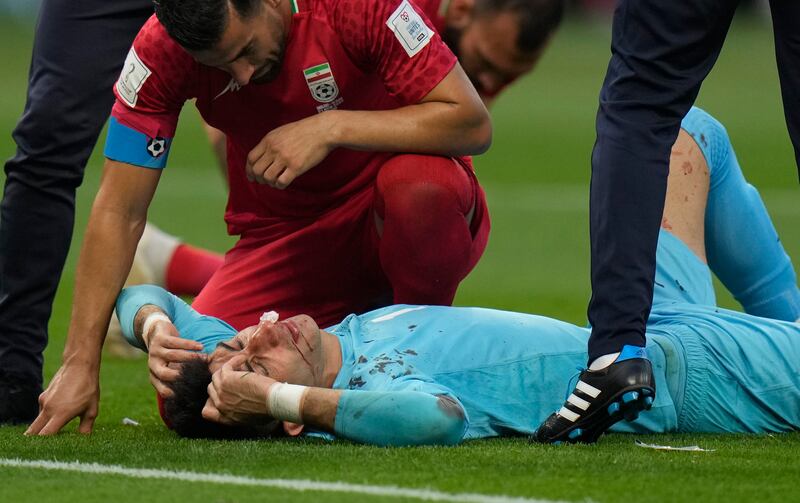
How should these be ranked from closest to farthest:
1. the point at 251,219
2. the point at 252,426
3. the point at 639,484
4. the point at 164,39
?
1. the point at 639,484
2. the point at 252,426
3. the point at 164,39
4. the point at 251,219

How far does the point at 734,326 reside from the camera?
14.0 feet

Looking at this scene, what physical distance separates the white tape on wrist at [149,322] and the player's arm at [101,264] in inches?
4.5

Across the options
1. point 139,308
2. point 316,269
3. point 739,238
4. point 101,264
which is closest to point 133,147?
point 101,264

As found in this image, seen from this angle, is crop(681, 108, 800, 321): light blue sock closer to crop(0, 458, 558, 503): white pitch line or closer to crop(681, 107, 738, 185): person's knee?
crop(681, 107, 738, 185): person's knee

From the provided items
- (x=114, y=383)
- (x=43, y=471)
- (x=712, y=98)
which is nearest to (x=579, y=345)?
(x=43, y=471)

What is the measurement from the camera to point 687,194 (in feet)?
15.1

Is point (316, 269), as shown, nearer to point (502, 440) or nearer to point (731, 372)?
point (502, 440)

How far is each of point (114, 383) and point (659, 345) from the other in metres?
2.20

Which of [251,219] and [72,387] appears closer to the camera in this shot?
[72,387]

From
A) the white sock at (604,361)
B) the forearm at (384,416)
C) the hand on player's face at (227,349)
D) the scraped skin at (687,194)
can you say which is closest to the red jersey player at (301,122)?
the hand on player's face at (227,349)

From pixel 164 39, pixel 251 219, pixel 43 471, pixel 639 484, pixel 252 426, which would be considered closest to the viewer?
pixel 639 484

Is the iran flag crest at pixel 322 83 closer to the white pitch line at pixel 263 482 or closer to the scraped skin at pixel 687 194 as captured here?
the scraped skin at pixel 687 194

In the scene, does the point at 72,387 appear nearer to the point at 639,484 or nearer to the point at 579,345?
the point at 579,345

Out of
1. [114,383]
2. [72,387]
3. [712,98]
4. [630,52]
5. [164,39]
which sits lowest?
[712,98]
